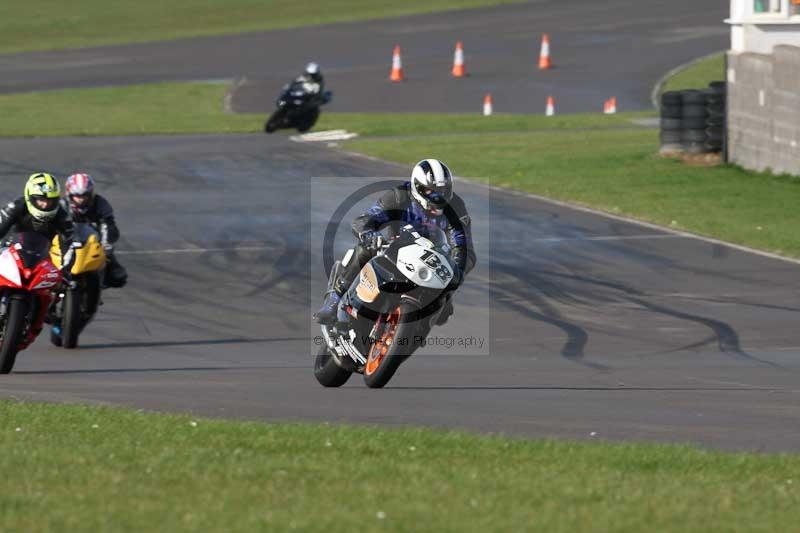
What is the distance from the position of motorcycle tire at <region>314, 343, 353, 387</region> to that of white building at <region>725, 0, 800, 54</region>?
15.1 meters

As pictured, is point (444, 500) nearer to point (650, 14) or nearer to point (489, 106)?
point (489, 106)

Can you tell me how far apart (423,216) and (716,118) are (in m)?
15.4

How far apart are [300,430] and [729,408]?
3.02 m

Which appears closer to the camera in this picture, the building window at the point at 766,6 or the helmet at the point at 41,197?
the helmet at the point at 41,197

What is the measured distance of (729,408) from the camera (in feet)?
33.7

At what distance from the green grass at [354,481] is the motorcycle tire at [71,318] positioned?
4609 millimetres

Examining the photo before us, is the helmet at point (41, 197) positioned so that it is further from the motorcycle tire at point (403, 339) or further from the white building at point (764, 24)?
the white building at point (764, 24)

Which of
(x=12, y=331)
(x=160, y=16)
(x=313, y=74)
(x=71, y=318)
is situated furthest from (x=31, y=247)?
(x=160, y=16)

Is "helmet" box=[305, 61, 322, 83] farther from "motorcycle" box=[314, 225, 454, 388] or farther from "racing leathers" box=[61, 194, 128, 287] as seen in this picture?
"motorcycle" box=[314, 225, 454, 388]

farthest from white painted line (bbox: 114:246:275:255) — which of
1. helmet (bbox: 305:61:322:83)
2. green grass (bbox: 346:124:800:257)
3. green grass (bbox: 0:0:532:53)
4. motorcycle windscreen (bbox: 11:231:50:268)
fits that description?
green grass (bbox: 0:0:532:53)

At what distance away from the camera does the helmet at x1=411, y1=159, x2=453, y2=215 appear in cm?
1055

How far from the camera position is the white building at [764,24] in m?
24.7

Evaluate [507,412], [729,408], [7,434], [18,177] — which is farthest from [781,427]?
[18,177]

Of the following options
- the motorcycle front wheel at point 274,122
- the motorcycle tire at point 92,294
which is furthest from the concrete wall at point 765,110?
the motorcycle tire at point 92,294
